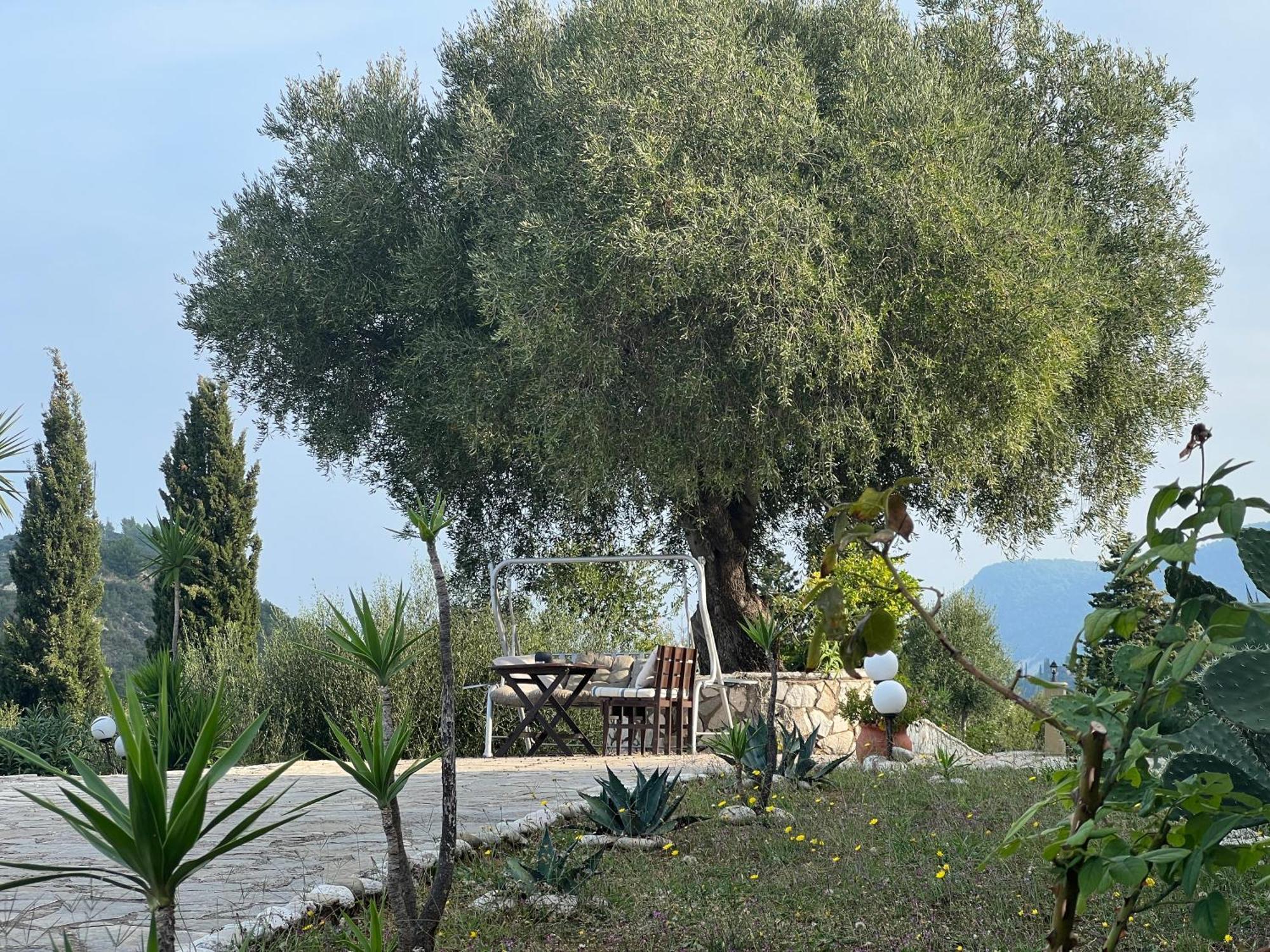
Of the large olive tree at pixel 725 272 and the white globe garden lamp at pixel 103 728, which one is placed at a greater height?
the large olive tree at pixel 725 272

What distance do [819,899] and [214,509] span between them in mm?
15930

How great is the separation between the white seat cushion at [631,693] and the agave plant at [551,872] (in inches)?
186

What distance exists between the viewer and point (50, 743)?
32.7 ft

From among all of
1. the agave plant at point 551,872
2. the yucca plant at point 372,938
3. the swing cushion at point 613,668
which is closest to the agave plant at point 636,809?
the agave plant at point 551,872

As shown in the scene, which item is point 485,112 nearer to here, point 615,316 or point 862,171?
point 615,316

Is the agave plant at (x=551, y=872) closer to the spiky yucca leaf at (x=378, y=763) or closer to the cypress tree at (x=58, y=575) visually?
the spiky yucca leaf at (x=378, y=763)

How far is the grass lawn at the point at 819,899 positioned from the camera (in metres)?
2.80

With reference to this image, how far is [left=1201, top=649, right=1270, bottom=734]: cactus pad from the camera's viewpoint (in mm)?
1047

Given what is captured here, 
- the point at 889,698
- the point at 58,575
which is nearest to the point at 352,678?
the point at 889,698

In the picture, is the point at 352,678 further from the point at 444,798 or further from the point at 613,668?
the point at 444,798

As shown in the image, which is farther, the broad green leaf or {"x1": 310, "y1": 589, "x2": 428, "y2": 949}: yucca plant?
{"x1": 310, "y1": 589, "x2": 428, "y2": 949}: yucca plant

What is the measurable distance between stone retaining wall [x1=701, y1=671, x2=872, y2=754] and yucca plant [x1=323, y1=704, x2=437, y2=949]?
7455 mm

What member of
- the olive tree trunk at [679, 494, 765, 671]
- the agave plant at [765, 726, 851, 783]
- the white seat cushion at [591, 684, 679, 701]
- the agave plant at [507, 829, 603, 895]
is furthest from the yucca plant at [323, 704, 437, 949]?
the olive tree trunk at [679, 494, 765, 671]

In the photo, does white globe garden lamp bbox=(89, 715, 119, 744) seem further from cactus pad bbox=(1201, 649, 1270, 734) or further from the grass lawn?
cactus pad bbox=(1201, 649, 1270, 734)
